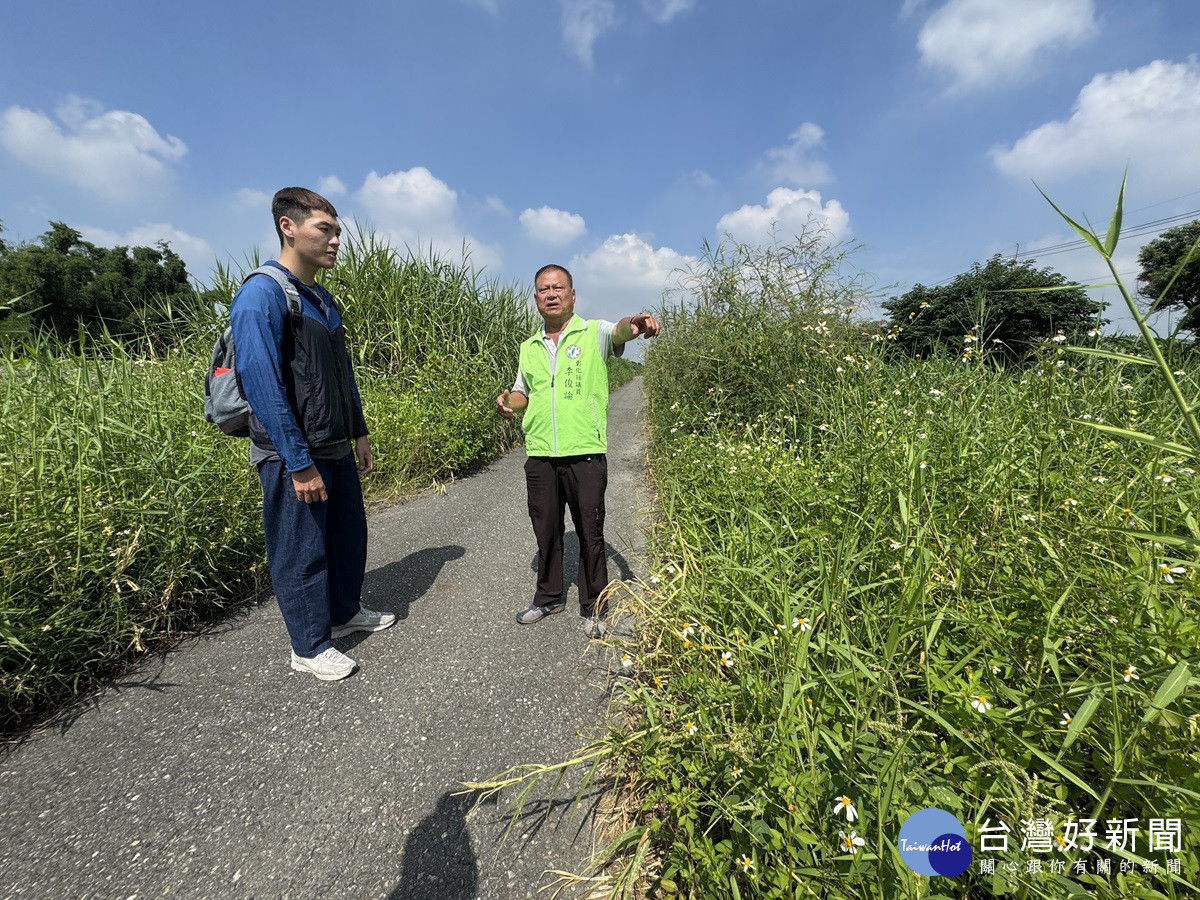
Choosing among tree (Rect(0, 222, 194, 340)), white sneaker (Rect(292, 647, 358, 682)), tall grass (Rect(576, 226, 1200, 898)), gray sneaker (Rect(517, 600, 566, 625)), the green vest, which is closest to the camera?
tall grass (Rect(576, 226, 1200, 898))

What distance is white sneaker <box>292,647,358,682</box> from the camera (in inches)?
82.6

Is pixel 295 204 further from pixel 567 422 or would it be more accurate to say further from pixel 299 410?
pixel 567 422

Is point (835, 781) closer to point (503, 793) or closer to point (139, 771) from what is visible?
point (503, 793)

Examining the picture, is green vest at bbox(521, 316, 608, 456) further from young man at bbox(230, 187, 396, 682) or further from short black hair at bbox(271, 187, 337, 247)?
short black hair at bbox(271, 187, 337, 247)

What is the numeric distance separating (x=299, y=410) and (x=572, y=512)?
4.30 ft

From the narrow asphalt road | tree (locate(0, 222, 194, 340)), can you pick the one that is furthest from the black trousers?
tree (locate(0, 222, 194, 340))

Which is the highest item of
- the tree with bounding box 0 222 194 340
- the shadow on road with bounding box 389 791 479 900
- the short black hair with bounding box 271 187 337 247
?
the tree with bounding box 0 222 194 340

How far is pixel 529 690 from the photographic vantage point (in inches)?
80.7

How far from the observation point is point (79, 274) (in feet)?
74.3

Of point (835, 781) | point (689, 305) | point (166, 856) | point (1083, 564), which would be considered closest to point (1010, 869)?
point (835, 781)

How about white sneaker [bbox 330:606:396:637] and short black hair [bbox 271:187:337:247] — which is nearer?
short black hair [bbox 271:187:337:247]

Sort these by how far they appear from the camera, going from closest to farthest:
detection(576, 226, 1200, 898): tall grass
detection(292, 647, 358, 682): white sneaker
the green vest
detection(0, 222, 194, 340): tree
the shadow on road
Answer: detection(576, 226, 1200, 898): tall grass, the shadow on road, detection(292, 647, 358, 682): white sneaker, the green vest, detection(0, 222, 194, 340): tree

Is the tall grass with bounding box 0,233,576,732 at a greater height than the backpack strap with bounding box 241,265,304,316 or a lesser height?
lesser

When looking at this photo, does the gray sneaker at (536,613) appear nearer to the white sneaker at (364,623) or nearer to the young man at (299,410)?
the white sneaker at (364,623)
